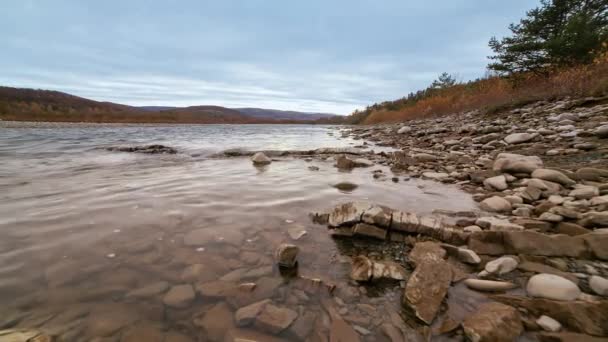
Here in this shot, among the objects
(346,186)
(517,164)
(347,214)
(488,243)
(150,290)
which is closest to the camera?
(150,290)

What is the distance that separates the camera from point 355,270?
200cm

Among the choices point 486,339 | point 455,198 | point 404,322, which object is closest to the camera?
point 486,339

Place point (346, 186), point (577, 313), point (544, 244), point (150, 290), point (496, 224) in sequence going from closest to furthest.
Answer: point (577, 313), point (150, 290), point (544, 244), point (496, 224), point (346, 186)

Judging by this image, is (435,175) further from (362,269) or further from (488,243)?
(362,269)

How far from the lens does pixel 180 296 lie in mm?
1769

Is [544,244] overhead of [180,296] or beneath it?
overhead

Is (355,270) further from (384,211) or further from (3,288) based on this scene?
(3,288)

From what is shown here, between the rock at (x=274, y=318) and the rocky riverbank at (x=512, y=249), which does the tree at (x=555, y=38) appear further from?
the rock at (x=274, y=318)

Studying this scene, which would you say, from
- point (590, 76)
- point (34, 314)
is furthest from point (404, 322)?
point (590, 76)

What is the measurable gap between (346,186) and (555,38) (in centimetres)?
1318

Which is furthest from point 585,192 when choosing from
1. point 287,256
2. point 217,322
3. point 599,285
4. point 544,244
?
point 217,322

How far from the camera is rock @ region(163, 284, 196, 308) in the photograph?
1.70 m

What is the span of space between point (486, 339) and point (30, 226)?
13.8ft

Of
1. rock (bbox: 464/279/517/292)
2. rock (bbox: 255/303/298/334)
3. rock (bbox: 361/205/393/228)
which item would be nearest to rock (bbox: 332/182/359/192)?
rock (bbox: 361/205/393/228)
